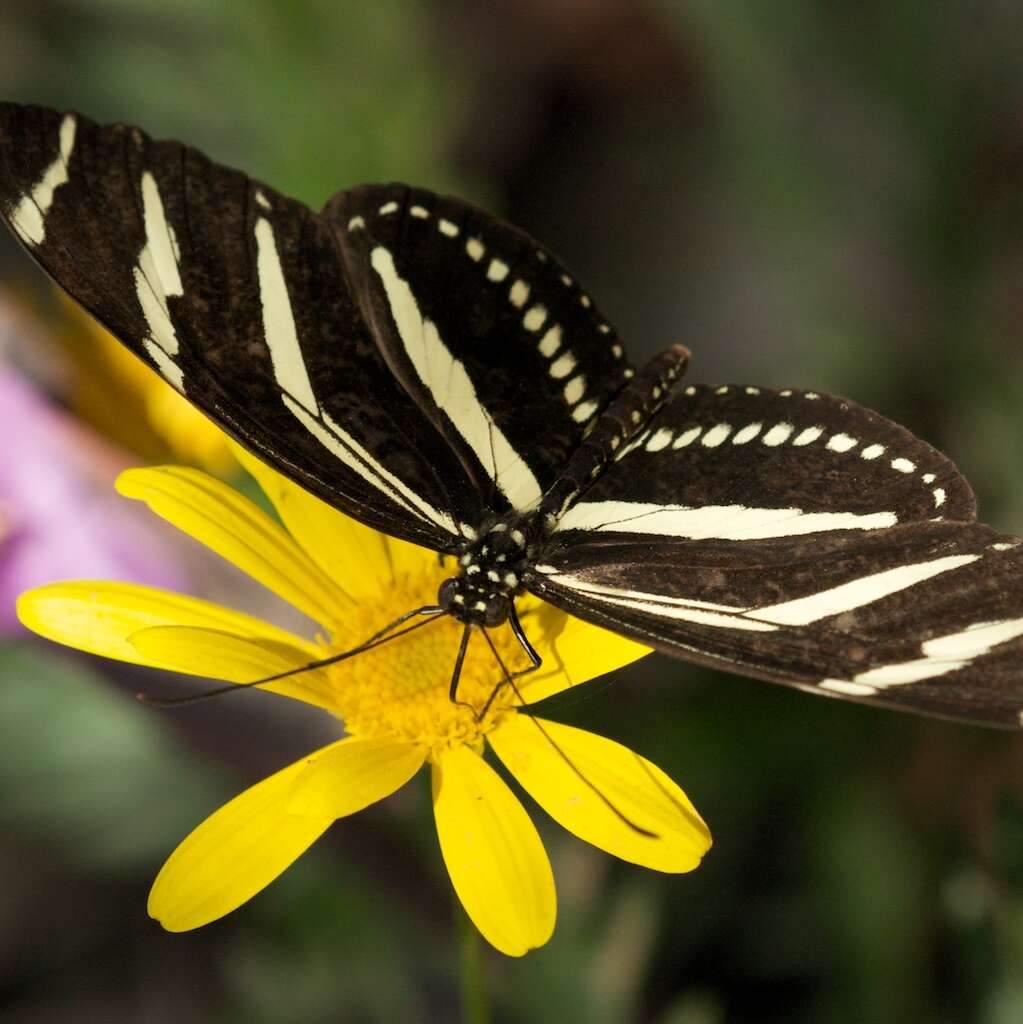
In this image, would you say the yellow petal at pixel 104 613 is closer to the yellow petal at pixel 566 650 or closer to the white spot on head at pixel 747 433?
the yellow petal at pixel 566 650

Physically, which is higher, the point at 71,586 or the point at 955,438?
the point at 955,438

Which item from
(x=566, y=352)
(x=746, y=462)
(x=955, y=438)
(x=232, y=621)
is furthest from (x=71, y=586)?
(x=955, y=438)

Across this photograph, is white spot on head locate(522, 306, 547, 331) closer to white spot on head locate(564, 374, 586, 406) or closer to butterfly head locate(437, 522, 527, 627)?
white spot on head locate(564, 374, 586, 406)

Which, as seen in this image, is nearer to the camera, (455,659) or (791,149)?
(455,659)

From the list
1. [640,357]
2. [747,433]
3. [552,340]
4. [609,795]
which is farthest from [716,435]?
[640,357]

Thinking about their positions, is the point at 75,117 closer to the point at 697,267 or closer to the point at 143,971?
the point at 143,971

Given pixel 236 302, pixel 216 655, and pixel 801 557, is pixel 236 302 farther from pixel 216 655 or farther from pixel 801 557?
pixel 801 557

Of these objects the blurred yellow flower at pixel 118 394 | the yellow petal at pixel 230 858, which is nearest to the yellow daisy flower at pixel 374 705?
the yellow petal at pixel 230 858
